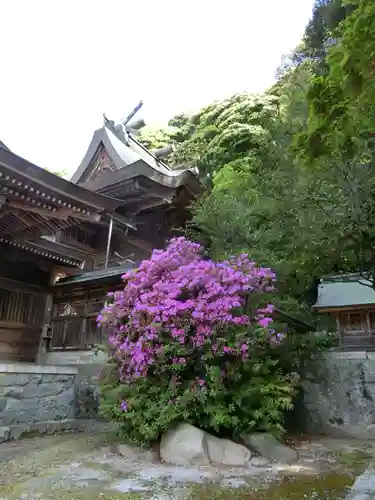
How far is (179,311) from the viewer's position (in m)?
5.39

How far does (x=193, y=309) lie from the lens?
5.41m

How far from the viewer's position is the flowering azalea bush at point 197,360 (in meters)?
5.16

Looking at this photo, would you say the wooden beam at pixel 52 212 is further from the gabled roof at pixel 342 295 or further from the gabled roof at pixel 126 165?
the gabled roof at pixel 342 295

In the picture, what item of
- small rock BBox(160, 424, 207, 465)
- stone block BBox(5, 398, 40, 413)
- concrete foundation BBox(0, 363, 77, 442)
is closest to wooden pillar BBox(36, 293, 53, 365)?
concrete foundation BBox(0, 363, 77, 442)

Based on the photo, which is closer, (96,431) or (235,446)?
(235,446)

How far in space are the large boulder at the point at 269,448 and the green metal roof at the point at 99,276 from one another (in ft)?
14.5

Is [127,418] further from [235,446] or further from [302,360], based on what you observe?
[302,360]

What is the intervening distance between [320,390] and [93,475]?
209 inches

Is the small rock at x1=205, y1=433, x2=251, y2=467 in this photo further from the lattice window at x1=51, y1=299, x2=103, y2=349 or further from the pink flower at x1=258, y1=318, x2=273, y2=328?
the lattice window at x1=51, y1=299, x2=103, y2=349

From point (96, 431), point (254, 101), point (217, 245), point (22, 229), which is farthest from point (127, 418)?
point (254, 101)

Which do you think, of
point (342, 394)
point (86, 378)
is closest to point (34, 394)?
point (86, 378)

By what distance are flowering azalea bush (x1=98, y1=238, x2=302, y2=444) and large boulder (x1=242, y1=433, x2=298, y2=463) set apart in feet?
0.39

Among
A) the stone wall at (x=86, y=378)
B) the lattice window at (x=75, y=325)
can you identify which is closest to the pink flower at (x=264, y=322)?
the stone wall at (x=86, y=378)

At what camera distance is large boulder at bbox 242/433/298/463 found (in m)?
5.05
